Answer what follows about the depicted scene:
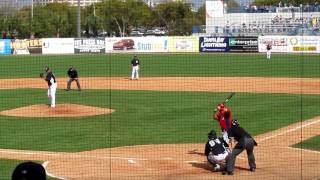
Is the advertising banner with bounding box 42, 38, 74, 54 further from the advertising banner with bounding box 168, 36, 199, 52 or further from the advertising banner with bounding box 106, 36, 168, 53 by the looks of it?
the advertising banner with bounding box 168, 36, 199, 52

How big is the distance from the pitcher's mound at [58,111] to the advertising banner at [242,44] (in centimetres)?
2757

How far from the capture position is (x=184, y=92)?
23375 mm

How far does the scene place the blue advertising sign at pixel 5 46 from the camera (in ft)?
147

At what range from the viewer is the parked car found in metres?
45.9

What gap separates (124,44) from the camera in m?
46.2

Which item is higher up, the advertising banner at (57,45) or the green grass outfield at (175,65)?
the advertising banner at (57,45)

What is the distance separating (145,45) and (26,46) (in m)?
Answer: 9.35

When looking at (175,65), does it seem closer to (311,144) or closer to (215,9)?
(215,9)

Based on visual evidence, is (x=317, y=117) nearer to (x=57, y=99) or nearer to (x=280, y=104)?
(x=280, y=104)

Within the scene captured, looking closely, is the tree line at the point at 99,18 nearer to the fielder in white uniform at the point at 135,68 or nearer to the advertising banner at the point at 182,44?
the advertising banner at the point at 182,44

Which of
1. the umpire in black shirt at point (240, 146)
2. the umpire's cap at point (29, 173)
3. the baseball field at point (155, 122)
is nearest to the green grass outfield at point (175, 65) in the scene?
the baseball field at point (155, 122)

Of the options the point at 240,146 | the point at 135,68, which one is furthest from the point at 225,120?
the point at 135,68

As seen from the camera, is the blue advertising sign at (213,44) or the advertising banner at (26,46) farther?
the blue advertising sign at (213,44)

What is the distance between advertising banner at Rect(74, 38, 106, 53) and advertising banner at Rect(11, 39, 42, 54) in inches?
114
